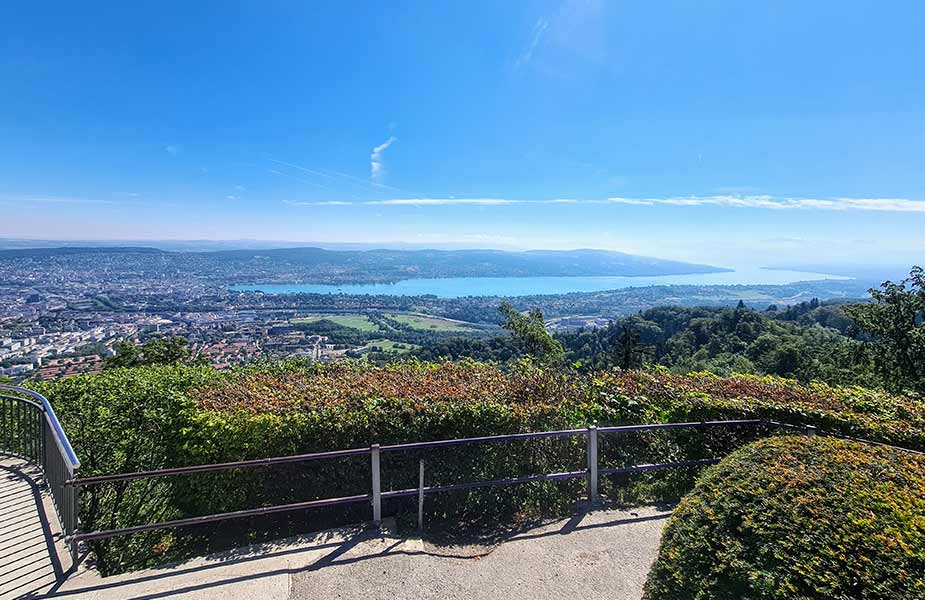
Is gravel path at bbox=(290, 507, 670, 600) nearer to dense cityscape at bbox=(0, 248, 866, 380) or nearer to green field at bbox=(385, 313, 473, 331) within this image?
dense cityscape at bbox=(0, 248, 866, 380)

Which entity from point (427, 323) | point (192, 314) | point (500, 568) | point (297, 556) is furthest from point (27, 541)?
point (427, 323)

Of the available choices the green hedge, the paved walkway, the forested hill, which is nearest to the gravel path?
the paved walkway

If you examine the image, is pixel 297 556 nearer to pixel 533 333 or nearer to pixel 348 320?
pixel 533 333

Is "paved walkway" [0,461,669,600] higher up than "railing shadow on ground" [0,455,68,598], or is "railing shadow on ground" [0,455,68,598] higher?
"paved walkway" [0,461,669,600]

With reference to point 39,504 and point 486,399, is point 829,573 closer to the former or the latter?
point 486,399

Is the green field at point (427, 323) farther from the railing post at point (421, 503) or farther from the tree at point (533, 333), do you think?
the railing post at point (421, 503)

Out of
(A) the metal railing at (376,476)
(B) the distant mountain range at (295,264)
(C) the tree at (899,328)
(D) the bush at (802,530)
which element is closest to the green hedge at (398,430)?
(A) the metal railing at (376,476)

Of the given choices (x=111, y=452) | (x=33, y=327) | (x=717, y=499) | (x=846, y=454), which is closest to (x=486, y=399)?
(x=717, y=499)
